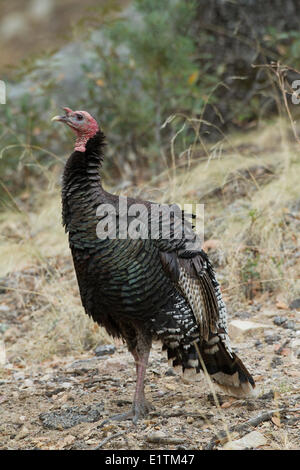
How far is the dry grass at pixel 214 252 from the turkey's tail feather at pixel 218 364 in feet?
4.04

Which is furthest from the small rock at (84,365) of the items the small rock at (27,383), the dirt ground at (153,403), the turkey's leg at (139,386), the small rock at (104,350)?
the turkey's leg at (139,386)

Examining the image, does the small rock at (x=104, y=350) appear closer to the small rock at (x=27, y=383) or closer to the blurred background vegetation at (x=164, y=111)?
the small rock at (x=27, y=383)

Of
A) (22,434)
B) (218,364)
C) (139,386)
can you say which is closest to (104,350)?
(139,386)

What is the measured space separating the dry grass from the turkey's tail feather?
4.04 ft

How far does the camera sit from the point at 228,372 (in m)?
3.49

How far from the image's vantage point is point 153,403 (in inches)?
142

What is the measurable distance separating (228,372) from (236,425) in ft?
1.26

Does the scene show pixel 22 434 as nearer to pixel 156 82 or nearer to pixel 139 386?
pixel 139 386

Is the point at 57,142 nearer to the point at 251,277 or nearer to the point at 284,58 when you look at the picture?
the point at 284,58

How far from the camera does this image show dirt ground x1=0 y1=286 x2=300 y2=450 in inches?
121

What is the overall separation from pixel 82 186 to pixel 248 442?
1.53 meters

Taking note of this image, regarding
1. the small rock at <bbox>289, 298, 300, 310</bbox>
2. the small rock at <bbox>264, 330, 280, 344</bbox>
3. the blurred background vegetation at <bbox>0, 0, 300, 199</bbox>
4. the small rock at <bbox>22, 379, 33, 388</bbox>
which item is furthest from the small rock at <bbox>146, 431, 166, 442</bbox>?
the blurred background vegetation at <bbox>0, 0, 300, 199</bbox>

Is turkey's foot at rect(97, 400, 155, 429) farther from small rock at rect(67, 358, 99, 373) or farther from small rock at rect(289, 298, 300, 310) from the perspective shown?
small rock at rect(289, 298, 300, 310)

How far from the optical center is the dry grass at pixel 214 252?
484cm
